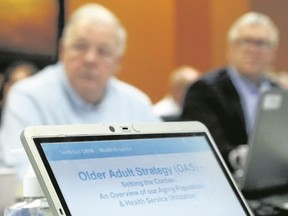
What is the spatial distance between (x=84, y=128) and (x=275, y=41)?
90.3 inches

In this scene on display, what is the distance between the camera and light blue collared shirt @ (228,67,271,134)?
7.97 ft

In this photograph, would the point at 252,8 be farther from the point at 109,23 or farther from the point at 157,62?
the point at 109,23

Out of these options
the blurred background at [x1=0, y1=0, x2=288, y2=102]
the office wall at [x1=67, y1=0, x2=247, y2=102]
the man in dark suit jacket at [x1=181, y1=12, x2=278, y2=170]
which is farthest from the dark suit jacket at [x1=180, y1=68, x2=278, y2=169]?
the office wall at [x1=67, y1=0, x2=247, y2=102]

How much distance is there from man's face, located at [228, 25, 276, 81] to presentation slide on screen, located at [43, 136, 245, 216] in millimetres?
1917

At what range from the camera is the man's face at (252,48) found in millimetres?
2811

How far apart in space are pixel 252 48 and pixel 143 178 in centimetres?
215

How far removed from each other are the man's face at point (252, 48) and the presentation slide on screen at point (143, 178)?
192 centimetres

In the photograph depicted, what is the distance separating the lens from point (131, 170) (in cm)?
81

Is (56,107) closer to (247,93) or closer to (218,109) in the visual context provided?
(218,109)

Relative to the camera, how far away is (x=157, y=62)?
4.60 meters

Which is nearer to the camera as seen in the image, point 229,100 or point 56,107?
point 56,107

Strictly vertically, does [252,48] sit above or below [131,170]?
above

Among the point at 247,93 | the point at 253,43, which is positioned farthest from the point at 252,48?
the point at 247,93

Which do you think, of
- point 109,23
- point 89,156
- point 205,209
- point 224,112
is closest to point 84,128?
point 89,156
